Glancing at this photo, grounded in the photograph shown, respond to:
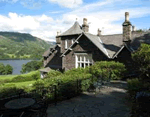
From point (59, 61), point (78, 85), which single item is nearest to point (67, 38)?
point (59, 61)

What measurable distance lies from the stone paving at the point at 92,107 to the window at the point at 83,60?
9.98m

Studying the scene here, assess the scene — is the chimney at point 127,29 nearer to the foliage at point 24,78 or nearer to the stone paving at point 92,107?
the stone paving at point 92,107

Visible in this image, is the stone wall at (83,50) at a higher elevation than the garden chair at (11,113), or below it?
higher

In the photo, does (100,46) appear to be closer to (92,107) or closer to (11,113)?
(92,107)

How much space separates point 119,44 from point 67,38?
9705mm

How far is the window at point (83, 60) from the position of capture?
19347mm

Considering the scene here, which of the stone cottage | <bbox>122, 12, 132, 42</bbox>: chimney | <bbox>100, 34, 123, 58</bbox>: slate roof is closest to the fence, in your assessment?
the stone cottage

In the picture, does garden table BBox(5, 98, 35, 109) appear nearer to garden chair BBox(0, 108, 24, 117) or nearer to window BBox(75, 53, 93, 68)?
garden chair BBox(0, 108, 24, 117)

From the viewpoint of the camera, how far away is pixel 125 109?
23.7ft

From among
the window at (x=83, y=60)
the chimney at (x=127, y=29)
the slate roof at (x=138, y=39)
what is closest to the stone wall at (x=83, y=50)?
the window at (x=83, y=60)

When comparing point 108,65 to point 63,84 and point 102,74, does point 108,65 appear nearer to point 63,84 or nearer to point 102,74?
point 102,74

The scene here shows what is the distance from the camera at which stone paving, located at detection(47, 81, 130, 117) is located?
670 cm

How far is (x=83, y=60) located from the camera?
20344mm

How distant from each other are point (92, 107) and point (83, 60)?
42.6 feet
